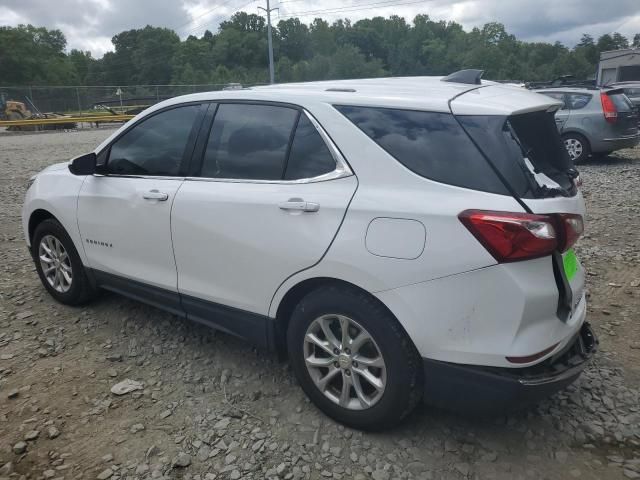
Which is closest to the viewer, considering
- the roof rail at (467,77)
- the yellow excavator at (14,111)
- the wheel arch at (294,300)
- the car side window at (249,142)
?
the wheel arch at (294,300)

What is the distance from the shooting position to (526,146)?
2.42 metres

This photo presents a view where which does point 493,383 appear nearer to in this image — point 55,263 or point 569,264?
point 569,264

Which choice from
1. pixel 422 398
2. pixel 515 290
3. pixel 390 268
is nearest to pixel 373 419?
pixel 422 398

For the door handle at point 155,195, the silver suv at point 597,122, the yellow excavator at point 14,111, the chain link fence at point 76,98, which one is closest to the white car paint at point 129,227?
the door handle at point 155,195

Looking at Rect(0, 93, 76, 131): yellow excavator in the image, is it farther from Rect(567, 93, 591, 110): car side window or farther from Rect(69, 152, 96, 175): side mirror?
Rect(69, 152, 96, 175): side mirror

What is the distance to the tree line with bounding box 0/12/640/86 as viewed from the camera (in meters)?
67.2

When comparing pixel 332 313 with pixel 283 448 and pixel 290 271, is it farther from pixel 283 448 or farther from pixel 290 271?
pixel 283 448

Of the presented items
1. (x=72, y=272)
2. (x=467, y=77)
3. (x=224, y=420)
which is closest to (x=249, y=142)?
(x=467, y=77)

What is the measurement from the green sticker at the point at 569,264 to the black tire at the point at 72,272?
3412mm

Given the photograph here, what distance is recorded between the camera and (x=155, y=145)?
11.6 ft

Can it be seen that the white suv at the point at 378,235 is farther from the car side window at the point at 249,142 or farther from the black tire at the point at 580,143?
the black tire at the point at 580,143

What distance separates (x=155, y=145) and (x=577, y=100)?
1013cm

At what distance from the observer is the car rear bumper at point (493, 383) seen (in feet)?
7.36

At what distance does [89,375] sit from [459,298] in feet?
7.98
